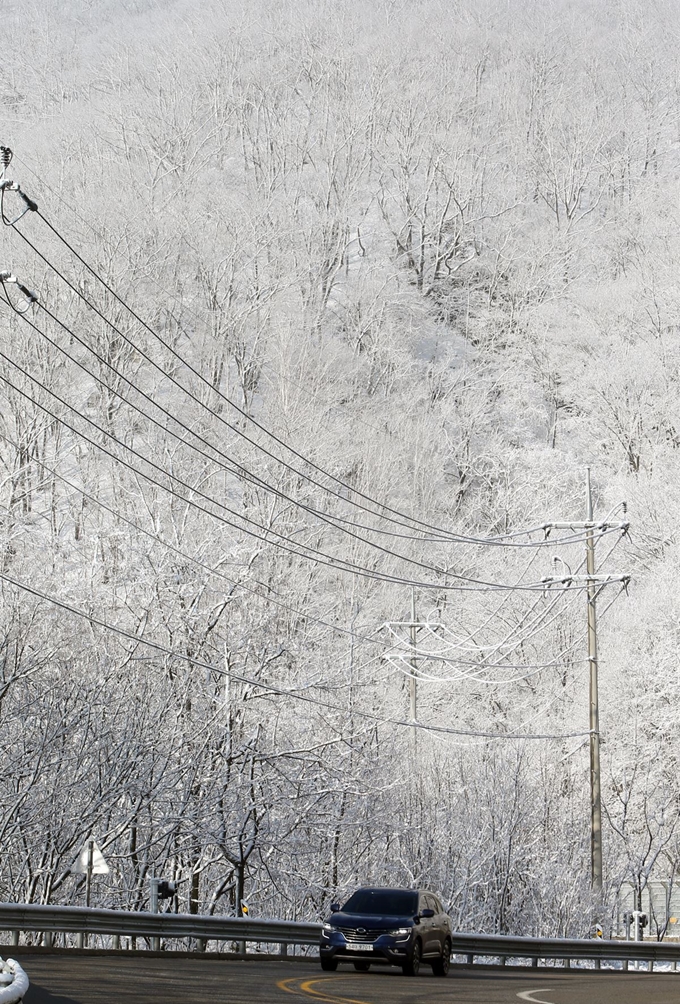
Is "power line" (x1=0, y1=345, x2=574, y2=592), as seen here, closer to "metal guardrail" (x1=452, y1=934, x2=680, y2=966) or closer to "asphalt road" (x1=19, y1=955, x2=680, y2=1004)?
"metal guardrail" (x1=452, y1=934, x2=680, y2=966)

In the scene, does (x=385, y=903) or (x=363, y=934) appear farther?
(x=385, y=903)

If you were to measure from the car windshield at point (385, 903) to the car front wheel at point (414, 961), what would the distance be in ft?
1.77

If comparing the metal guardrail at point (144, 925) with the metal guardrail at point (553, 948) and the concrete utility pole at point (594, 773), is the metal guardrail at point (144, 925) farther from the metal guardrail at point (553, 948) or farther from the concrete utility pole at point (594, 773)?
the concrete utility pole at point (594, 773)

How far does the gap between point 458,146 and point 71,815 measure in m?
78.3

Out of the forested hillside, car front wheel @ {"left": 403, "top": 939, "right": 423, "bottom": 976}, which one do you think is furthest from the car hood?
the forested hillside

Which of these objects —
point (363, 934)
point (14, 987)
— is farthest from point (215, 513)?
point (14, 987)

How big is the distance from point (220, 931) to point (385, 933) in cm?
254

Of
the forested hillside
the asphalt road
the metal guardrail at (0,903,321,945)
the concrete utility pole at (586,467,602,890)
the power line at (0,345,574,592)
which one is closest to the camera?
the asphalt road

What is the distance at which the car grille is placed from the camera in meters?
19.9

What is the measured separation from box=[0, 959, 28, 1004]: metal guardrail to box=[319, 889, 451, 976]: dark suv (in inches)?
375

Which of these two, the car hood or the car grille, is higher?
the car hood

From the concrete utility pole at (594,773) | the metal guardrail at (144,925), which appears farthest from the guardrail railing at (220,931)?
the concrete utility pole at (594,773)

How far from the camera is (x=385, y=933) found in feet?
65.5

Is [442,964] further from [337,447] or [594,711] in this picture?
[337,447]
